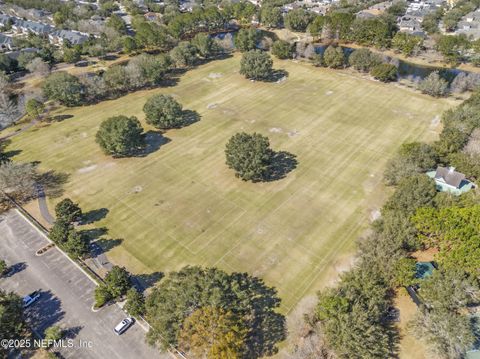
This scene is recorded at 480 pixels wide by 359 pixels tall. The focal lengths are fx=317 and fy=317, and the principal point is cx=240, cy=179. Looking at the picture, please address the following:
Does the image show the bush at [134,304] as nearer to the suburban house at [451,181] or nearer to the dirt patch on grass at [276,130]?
the dirt patch on grass at [276,130]

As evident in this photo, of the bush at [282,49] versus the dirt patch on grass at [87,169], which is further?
the bush at [282,49]

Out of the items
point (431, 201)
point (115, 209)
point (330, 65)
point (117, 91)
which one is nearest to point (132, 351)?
point (115, 209)

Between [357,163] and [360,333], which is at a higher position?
[360,333]

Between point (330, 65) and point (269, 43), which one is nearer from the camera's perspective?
point (330, 65)

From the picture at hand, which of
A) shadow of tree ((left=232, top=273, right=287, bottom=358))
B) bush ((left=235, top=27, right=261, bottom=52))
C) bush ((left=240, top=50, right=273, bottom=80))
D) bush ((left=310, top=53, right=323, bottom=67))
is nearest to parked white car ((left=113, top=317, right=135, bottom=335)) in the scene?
shadow of tree ((left=232, top=273, right=287, bottom=358))

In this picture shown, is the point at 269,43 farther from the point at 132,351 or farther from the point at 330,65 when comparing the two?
the point at 132,351

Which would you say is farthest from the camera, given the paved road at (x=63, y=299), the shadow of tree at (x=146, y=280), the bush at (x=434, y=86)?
the bush at (x=434, y=86)

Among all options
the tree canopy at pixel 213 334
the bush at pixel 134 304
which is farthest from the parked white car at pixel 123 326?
the tree canopy at pixel 213 334
